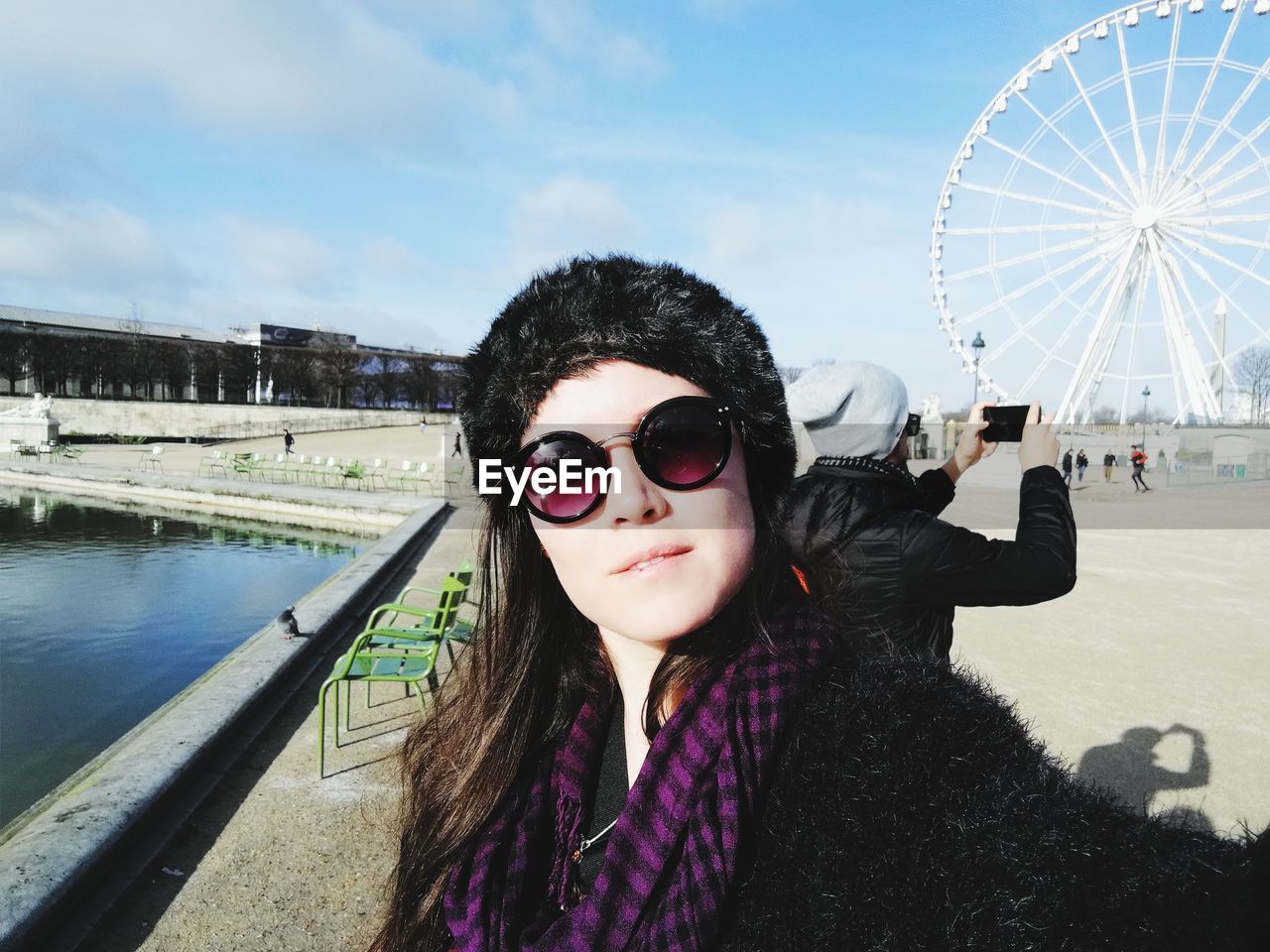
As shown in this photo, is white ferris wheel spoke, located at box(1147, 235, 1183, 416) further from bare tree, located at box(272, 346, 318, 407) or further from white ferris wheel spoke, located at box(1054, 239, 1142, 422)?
bare tree, located at box(272, 346, 318, 407)

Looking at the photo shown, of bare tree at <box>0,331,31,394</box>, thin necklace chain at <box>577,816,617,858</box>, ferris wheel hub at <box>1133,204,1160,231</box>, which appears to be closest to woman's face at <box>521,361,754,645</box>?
thin necklace chain at <box>577,816,617,858</box>

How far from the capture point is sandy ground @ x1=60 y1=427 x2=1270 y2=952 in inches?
120

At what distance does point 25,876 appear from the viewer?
2807 mm

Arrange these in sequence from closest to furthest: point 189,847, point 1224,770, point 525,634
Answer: point 525,634 < point 189,847 < point 1224,770

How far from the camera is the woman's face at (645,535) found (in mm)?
1152

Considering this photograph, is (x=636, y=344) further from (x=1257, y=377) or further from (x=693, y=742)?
(x=1257, y=377)

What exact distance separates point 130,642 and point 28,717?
7.10ft

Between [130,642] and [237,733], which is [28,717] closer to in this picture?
[130,642]

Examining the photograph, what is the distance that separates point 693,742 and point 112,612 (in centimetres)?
1092

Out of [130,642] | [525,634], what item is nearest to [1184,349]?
[130,642]

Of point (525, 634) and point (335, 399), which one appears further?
point (335, 399)

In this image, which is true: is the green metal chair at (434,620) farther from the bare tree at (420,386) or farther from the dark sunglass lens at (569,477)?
the bare tree at (420,386)

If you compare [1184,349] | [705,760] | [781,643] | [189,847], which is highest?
[1184,349]

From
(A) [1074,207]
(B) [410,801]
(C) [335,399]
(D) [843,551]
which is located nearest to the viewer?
(B) [410,801]
